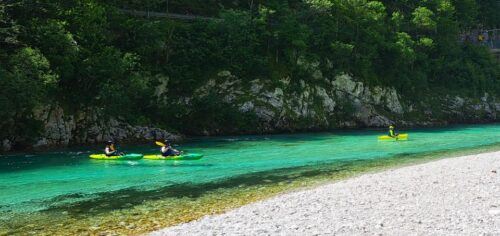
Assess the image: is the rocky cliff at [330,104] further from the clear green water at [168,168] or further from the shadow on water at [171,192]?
the shadow on water at [171,192]

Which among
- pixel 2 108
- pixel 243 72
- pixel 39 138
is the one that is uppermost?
pixel 243 72

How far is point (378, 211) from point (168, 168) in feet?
50.8

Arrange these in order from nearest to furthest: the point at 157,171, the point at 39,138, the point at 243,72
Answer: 1. the point at 157,171
2. the point at 39,138
3. the point at 243,72

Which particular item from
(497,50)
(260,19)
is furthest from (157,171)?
(497,50)

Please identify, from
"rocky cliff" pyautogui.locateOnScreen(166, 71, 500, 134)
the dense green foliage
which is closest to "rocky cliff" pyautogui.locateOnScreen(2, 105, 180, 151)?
the dense green foliage

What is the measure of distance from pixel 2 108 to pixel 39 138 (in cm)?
549

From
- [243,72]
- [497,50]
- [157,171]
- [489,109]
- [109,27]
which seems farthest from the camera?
[497,50]

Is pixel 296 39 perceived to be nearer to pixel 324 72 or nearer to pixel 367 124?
pixel 324 72

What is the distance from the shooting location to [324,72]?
181 feet

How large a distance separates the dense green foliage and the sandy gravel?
2267cm

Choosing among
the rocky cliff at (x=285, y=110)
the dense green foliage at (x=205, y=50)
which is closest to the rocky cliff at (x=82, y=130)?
the rocky cliff at (x=285, y=110)

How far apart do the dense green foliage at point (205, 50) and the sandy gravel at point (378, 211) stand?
893 inches

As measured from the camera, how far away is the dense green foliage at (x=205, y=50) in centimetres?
3322

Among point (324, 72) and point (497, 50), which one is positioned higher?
point (497, 50)
